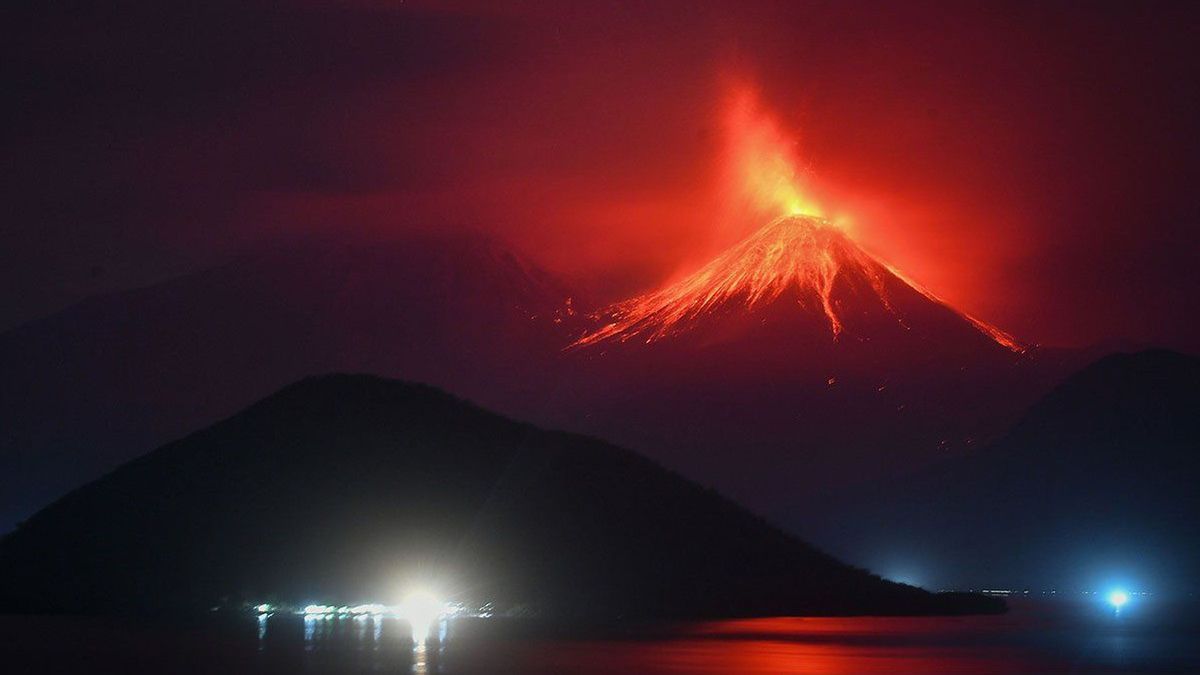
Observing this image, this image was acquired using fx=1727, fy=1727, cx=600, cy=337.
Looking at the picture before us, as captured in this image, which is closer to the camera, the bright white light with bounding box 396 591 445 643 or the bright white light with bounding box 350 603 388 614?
the bright white light with bounding box 396 591 445 643

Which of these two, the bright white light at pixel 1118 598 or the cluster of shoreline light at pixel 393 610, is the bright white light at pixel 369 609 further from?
the bright white light at pixel 1118 598

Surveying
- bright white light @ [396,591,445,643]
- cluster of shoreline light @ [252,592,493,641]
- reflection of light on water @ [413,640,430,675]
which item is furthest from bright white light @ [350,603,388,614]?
reflection of light on water @ [413,640,430,675]

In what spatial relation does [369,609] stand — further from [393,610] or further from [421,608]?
[421,608]

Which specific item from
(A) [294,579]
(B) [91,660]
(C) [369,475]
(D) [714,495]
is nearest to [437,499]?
(C) [369,475]

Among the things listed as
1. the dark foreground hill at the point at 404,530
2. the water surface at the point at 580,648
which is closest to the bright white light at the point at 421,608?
the dark foreground hill at the point at 404,530

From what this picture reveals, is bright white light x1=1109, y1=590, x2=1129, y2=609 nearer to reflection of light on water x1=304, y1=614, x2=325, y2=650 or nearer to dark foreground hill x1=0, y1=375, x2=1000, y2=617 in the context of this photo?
dark foreground hill x1=0, y1=375, x2=1000, y2=617

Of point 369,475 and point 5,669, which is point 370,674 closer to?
point 5,669
